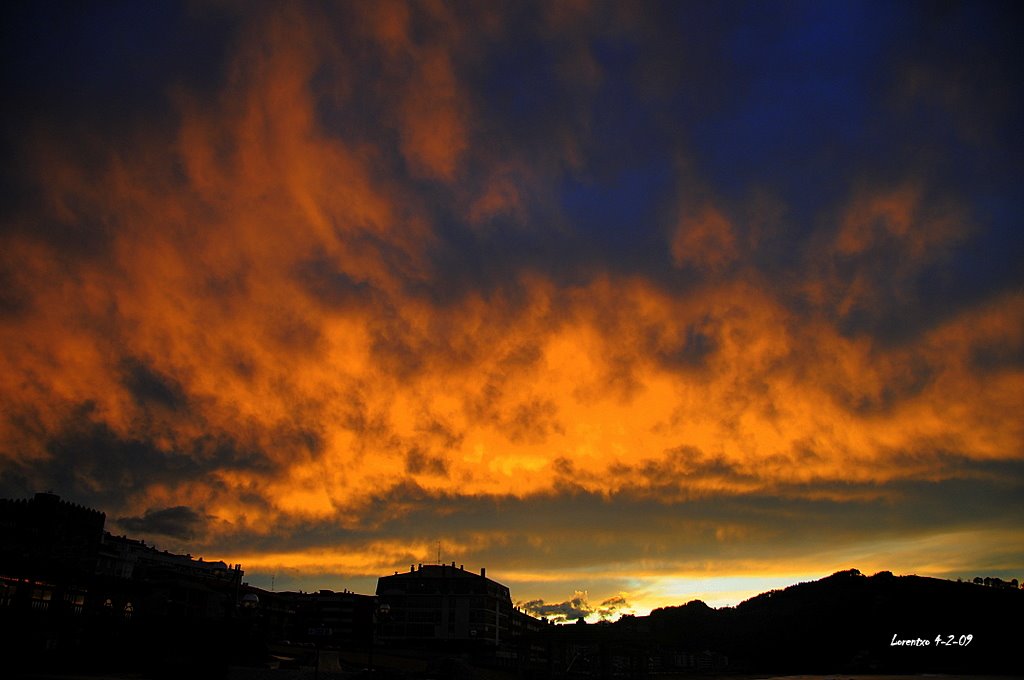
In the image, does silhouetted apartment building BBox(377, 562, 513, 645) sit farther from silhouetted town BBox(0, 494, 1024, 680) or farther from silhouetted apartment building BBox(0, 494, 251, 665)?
silhouetted apartment building BBox(0, 494, 251, 665)

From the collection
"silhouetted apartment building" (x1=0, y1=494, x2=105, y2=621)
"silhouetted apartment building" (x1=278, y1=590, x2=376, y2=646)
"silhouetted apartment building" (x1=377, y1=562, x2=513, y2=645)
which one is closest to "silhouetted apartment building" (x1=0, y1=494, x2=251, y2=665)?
"silhouetted apartment building" (x1=0, y1=494, x2=105, y2=621)

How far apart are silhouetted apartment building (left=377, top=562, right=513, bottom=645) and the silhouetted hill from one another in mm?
35359

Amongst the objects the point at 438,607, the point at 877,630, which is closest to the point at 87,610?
the point at 438,607

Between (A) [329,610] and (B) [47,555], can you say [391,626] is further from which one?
(B) [47,555]

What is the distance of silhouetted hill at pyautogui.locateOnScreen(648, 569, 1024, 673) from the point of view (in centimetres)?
12698

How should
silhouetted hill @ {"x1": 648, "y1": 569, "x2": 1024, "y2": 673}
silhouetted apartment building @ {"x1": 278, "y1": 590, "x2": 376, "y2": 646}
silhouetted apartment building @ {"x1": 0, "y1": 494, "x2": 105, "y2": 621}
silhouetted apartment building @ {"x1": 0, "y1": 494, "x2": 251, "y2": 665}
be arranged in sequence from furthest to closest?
silhouetted apartment building @ {"x1": 278, "y1": 590, "x2": 376, "y2": 646} < silhouetted hill @ {"x1": 648, "y1": 569, "x2": 1024, "y2": 673} < silhouetted apartment building @ {"x1": 0, "y1": 494, "x2": 105, "y2": 621} < silhouetted apartment building @ {"x1": 0, "y1": 494, "x2": 251, "y2": 665}

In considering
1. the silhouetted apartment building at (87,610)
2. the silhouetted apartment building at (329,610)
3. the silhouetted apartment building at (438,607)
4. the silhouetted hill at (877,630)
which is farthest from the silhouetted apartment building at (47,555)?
the silhouetted hill at (877,630)

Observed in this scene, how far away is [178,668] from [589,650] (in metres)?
125

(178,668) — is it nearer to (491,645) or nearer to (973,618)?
(491,645)

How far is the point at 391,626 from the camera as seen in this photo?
13362 cm

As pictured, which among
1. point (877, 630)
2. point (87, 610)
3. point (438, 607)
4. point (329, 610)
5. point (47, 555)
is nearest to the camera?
point (87, 610)

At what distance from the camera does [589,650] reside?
493 ft

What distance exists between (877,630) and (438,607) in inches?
3963

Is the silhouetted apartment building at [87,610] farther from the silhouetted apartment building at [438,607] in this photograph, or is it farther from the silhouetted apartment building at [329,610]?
the silhouetted apartment building at [329,610]
